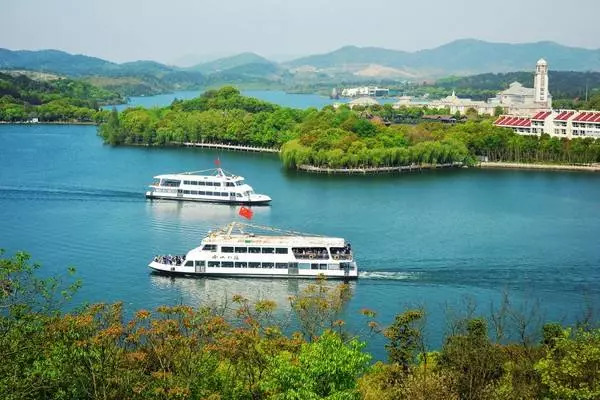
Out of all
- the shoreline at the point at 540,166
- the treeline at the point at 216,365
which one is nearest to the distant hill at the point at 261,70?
the shoreline at the point at 540,166

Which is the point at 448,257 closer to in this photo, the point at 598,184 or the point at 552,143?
the point at 598,184

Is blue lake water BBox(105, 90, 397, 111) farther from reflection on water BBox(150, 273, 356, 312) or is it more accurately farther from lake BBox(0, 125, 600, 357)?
reflection on water BBox(150, 273, 356, 312)

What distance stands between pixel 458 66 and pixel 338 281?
628ft

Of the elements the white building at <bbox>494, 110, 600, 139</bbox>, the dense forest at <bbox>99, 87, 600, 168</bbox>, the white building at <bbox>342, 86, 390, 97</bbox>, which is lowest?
the dense forest at <bbox>99, 87, 600, 168</bbox>

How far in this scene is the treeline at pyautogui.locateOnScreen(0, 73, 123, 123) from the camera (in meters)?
44.7

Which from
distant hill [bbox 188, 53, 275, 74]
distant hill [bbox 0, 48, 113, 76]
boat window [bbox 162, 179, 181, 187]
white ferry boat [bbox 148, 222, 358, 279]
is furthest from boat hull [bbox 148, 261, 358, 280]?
distant hill [bbox 188, 53, 275, 74]

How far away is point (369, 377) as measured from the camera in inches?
336

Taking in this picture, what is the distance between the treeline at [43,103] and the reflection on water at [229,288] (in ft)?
104

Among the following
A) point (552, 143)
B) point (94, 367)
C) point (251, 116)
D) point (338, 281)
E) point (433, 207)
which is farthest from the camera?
point (251, 116)

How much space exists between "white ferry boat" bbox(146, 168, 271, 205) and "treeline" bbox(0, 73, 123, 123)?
77.3 feet

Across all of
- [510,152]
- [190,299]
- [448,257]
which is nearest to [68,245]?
[190,299]

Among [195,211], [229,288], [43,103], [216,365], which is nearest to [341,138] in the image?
[195,211]

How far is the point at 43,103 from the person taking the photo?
5081 cm

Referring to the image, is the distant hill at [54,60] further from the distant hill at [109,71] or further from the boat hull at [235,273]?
the boat hull at [235,273]
